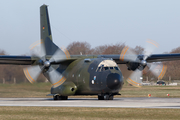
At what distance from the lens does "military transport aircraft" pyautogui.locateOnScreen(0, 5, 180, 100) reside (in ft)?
80.5

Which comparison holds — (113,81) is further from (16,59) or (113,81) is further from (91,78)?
(16,59)

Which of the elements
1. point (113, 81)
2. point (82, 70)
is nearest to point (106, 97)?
point (113, 81)

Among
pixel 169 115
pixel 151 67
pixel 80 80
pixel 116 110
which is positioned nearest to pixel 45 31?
pixel 80 80

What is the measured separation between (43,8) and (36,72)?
25.9 ft

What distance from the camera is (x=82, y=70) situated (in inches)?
1054

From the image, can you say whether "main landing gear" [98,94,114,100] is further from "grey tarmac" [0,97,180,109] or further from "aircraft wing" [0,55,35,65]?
"aircraft wing" [0,55,35,65]

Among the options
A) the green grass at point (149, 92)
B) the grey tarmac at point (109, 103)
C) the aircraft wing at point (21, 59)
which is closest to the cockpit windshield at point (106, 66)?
the grey tarmac at point (109, 103)

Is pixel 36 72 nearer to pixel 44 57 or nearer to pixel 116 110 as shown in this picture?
pixel 44 57

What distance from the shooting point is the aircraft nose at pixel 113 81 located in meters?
23.5

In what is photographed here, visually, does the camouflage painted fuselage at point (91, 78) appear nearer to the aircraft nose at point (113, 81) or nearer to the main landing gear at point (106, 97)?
the aircraft nose at point (113, 81)

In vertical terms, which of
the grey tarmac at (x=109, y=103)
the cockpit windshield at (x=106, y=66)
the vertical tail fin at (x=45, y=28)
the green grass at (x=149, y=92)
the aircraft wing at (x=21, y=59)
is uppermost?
the vertical tail fin at (x=45, y=28)

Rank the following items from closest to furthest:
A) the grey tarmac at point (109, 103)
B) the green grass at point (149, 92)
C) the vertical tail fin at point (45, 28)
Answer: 1. the grey tarmac at point (109, 103)
2. the vertical tail fin at point (45, 28)
3. the green grass at point (149, 92)

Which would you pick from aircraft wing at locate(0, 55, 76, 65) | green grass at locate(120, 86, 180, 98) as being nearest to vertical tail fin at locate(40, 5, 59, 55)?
aircraft wing at locate(0, 55, 76, 65)

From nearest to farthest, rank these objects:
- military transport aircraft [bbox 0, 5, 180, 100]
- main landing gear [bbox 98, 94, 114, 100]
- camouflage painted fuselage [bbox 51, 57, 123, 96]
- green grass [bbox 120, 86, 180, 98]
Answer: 1. camouflage painted fuselage [bbox 51, 57, 123, 96]
2. military transport aircraft [bbox 0, 5, 180, 100]
3. main landing gear [bbox 98, 94, 114, 100]
4. green grass [bbox 120, 86, 180, 98]
